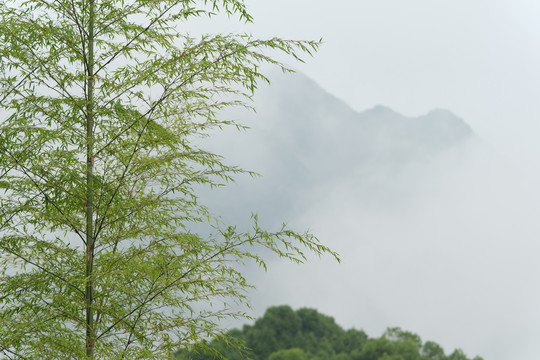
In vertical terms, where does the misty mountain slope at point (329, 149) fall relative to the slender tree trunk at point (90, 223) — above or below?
above

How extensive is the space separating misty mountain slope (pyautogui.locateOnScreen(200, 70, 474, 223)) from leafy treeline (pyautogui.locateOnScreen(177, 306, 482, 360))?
6516cm

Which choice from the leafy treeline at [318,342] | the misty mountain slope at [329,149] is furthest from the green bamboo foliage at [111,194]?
the misty mountain slope at [329,149]

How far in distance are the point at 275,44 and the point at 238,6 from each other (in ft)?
1.90

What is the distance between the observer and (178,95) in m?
4.27

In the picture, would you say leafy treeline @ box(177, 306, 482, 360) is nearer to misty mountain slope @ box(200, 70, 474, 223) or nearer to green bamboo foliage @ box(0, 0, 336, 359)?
green bamboo foliage @ box(0, 0, 336, 359)

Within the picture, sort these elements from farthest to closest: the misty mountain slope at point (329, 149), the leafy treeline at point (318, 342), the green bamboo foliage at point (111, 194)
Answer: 1. the misty mountain slope at point (329, 149)
2. the leafy treeline at point (318, 342)
3. the green bamboo foliage at point (111, 194)

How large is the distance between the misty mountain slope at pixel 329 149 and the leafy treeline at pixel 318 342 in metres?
65.2

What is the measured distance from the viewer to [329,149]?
104m

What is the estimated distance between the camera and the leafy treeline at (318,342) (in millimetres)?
22219

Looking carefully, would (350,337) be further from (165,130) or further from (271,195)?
(271,195)

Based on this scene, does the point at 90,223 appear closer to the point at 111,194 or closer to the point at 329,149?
the point at 111,194

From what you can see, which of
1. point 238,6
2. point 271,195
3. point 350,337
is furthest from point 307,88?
point 238,6

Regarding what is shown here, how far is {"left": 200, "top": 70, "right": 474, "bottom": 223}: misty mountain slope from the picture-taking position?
322 ft

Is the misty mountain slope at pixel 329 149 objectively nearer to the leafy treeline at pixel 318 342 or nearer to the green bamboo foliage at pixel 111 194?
the leafy treeline at pixel 318 342
